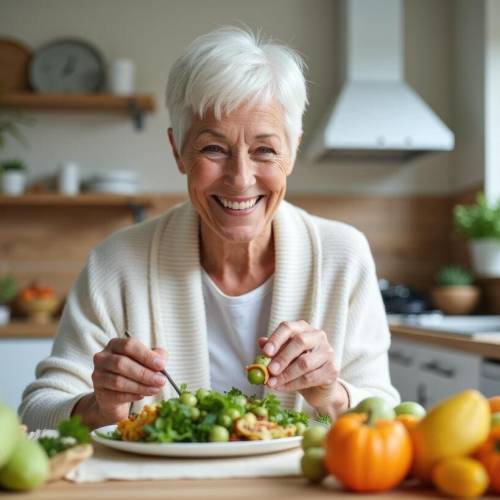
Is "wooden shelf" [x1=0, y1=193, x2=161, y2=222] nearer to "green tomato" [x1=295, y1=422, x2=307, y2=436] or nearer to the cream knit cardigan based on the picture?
the cream knit cardigan

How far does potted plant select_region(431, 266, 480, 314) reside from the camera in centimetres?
404

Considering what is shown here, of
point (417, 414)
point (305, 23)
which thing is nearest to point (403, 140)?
point (305, 23)

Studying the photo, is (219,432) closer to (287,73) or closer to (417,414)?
(417,414)

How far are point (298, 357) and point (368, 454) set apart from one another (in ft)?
1.60

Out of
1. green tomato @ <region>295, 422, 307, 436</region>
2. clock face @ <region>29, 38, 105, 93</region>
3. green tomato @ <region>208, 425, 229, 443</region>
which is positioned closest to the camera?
green tomato @ <region>208, 425, 229, 443</region>

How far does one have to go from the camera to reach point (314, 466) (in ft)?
2.88

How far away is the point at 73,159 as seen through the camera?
440cm

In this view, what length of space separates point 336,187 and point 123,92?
1181 millimetres

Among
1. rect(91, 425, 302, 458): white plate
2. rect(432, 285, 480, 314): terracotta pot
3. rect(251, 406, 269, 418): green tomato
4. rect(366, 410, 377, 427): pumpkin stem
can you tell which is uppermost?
rect(366, 410, 377, 427): pumpkin stem

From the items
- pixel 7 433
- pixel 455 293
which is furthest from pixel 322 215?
pixel 7 433

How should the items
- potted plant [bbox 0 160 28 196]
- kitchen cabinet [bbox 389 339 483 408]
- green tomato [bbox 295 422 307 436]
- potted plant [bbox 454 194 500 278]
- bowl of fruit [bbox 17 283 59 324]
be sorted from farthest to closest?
potted plant [bbox 0 160 28 196], bowl of fruit [bbox 17 283 59 324], potted plant [bbox 454 194 500 278], kitchen cabinet [bbox 389 339 483 408], green tomato [bbox 295 422 307 436]

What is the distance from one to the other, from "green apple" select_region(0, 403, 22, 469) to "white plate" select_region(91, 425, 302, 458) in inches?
8.8

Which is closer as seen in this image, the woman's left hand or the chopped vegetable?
the chopped vegetable

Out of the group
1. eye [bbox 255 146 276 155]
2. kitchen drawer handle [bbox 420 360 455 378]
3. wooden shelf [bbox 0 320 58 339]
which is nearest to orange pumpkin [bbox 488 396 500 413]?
eye [bbox 255 146 276 155]
